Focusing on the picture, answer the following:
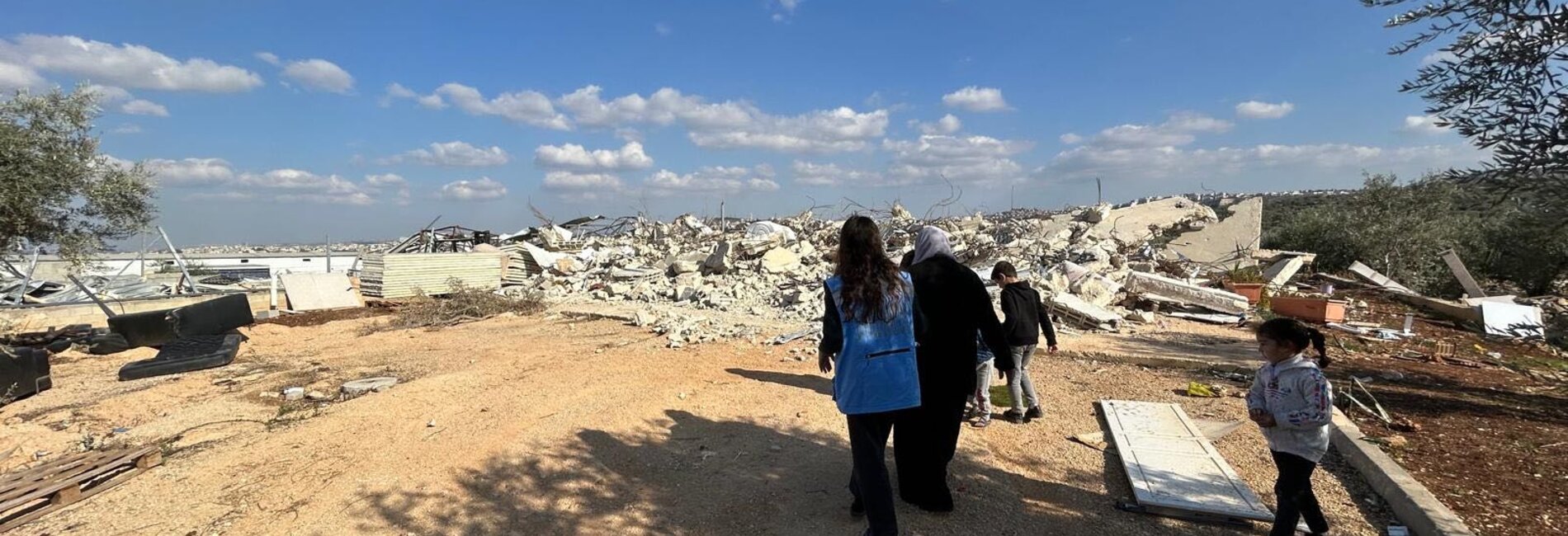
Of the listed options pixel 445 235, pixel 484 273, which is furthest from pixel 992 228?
pixel 445 235

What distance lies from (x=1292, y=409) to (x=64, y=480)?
6922 mm

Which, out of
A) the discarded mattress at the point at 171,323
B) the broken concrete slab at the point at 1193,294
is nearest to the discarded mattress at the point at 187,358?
the discarded mattress at the point at 171,323

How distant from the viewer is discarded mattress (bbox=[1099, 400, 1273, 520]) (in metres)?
3.53

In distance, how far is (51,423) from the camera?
5.96 metres

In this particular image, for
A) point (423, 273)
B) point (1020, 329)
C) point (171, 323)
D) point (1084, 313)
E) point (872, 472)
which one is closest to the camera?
point (872, 472)

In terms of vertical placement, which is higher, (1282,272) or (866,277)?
(866,277)

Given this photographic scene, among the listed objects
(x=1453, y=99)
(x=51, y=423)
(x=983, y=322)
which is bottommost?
(x=51, y=423)

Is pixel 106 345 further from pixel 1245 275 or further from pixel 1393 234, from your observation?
pixel 1393 234

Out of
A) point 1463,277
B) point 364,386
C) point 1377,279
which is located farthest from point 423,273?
point 1463,277

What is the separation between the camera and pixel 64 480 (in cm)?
420

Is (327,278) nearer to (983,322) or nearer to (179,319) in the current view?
(179,319)

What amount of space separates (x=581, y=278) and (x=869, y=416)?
14.6 m

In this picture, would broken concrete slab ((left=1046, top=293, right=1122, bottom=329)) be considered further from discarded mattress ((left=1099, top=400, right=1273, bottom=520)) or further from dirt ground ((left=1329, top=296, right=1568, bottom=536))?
discarded mattress ((left=1099, top=400, right=1273, bottom=520))

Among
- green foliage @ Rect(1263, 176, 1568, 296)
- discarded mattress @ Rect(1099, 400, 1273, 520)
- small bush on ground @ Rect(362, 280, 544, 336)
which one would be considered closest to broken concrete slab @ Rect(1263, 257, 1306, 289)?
green foliage @ Rect(1263, 176, 1568, 296)
